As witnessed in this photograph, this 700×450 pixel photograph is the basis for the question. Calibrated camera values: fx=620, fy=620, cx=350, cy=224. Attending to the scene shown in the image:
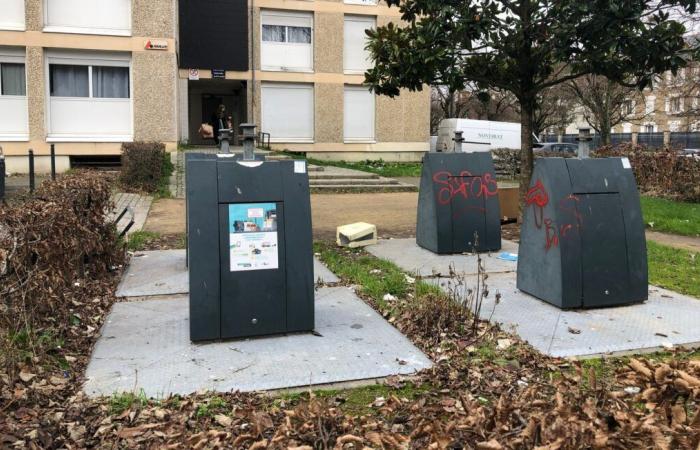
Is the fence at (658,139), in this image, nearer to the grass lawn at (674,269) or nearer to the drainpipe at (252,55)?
the drainpipe at (252,55)

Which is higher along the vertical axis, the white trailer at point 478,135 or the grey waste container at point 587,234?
the white trailer at point 478,135

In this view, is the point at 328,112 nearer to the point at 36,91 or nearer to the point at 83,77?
the point at 83,77

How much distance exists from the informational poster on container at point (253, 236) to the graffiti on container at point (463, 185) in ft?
11.8

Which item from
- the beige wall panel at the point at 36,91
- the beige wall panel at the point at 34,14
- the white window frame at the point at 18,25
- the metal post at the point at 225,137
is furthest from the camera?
the beige wall panel at the point at 36,91

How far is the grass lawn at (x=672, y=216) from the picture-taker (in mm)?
10312

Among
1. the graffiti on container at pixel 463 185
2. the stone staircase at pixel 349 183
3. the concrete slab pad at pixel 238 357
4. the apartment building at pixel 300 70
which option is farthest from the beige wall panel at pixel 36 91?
the concrete slab pad at pixel 238 357

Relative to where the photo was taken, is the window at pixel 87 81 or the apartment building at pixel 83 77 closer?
the apartment building at pixel 83 77

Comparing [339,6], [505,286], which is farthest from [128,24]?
[505,286]

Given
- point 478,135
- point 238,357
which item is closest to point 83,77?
point 478,135

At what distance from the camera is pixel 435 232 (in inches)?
304

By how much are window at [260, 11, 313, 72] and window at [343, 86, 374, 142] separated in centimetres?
224

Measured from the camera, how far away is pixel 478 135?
2530 cm

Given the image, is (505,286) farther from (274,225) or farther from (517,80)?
(517,80)

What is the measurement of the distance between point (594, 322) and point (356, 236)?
12.6 ft
